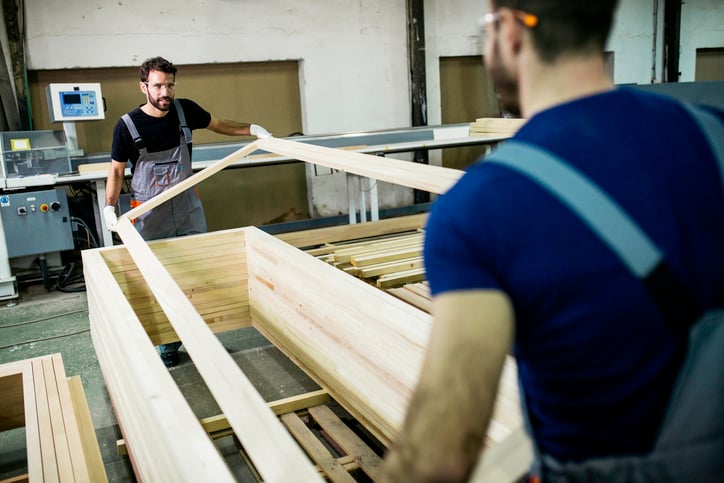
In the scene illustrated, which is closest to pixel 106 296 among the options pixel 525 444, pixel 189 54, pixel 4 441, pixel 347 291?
pixel 347 291

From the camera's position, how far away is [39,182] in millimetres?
4816

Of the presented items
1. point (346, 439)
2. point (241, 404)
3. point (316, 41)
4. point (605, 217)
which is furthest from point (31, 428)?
point (316, 41)

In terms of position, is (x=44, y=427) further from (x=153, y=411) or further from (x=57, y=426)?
(x=153, y=411)

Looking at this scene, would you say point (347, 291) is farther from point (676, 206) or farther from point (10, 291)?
point (10, 291)

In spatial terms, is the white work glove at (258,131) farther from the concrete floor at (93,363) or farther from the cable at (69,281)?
the cable at (69,281)

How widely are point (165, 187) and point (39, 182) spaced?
6.15 ft

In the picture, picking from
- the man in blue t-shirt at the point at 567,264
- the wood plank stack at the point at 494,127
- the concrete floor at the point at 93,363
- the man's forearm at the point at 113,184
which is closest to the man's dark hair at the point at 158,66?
the man's forearm at the point at 113,184

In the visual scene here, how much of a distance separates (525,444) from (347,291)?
4.34ft

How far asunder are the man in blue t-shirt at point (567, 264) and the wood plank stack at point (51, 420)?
1.71 m

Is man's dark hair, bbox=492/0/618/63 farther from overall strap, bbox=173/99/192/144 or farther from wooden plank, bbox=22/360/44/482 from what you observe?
overall strap, bbox=173/99/192/144

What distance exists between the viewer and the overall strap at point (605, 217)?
2.17 feet

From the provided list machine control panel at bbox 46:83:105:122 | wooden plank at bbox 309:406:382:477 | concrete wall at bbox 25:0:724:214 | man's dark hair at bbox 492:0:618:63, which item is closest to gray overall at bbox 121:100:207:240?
wooden plank at bbox 309:406:382:477

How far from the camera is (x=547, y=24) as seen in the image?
2.34 feet

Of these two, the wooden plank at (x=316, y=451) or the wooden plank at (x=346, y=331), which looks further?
the wooden plank at (x=316, y=451)
